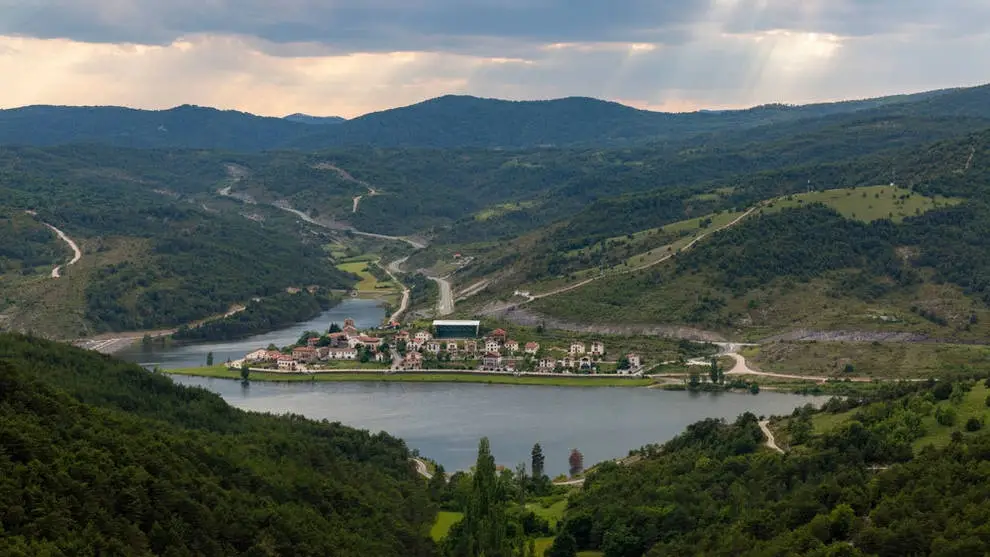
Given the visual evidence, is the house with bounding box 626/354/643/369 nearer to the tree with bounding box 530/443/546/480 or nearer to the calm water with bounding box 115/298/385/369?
the tree with bounding box 530/443/546/480

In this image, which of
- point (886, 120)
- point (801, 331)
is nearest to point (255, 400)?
point (801, 331)

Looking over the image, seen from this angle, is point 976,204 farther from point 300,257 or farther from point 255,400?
point 300,257

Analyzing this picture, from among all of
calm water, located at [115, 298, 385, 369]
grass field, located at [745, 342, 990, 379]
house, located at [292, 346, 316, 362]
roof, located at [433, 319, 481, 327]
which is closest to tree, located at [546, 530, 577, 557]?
grass field, located at [745, 342, 990, 379]

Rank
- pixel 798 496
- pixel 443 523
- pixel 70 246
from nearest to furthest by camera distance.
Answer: pixel 798 496 → pixel 443 523 → pixel 70 246

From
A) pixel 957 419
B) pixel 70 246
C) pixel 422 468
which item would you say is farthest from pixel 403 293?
pixel 957 419

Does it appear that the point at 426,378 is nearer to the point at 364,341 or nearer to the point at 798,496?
the point at 364,341
